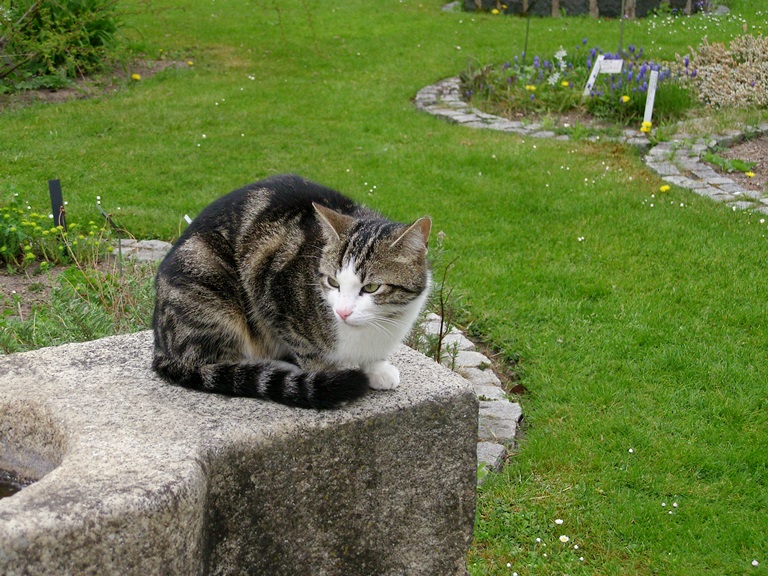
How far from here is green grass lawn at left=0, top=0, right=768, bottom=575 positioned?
379cm

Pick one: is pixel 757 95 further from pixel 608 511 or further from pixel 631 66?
pixel 608 511

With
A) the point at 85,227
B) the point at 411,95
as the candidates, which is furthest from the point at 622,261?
the point at 411,95

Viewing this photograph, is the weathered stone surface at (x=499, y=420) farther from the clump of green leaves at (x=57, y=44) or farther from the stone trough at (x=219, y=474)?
the clump of green leaves at (x=57, y=44)

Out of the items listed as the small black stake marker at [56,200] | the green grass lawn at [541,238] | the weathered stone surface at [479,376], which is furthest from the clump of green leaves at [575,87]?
the small black stake marker at [56,200]

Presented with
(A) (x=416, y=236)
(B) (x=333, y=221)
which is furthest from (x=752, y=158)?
(B) (x=333, y=221)

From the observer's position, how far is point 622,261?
6004 mm

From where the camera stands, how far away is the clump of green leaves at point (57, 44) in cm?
884

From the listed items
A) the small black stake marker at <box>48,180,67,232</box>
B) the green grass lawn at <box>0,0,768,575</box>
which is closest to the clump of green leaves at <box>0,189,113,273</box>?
the small black stake marker at <box>48,180,67,232</box>

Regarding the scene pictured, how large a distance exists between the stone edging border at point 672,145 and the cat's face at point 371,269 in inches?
184

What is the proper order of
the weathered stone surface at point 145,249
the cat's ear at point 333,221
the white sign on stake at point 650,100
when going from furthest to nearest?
the white sign on stake at point 650,100 → the weathered stone surface at point 145,249 → the cat's ear at point 333,221

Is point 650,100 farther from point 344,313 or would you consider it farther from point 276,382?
point 276,382

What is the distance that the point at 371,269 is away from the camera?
296 cm

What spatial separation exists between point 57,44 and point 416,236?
22.5ft

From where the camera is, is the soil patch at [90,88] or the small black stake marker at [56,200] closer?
the small black stake marker at [56,200]
